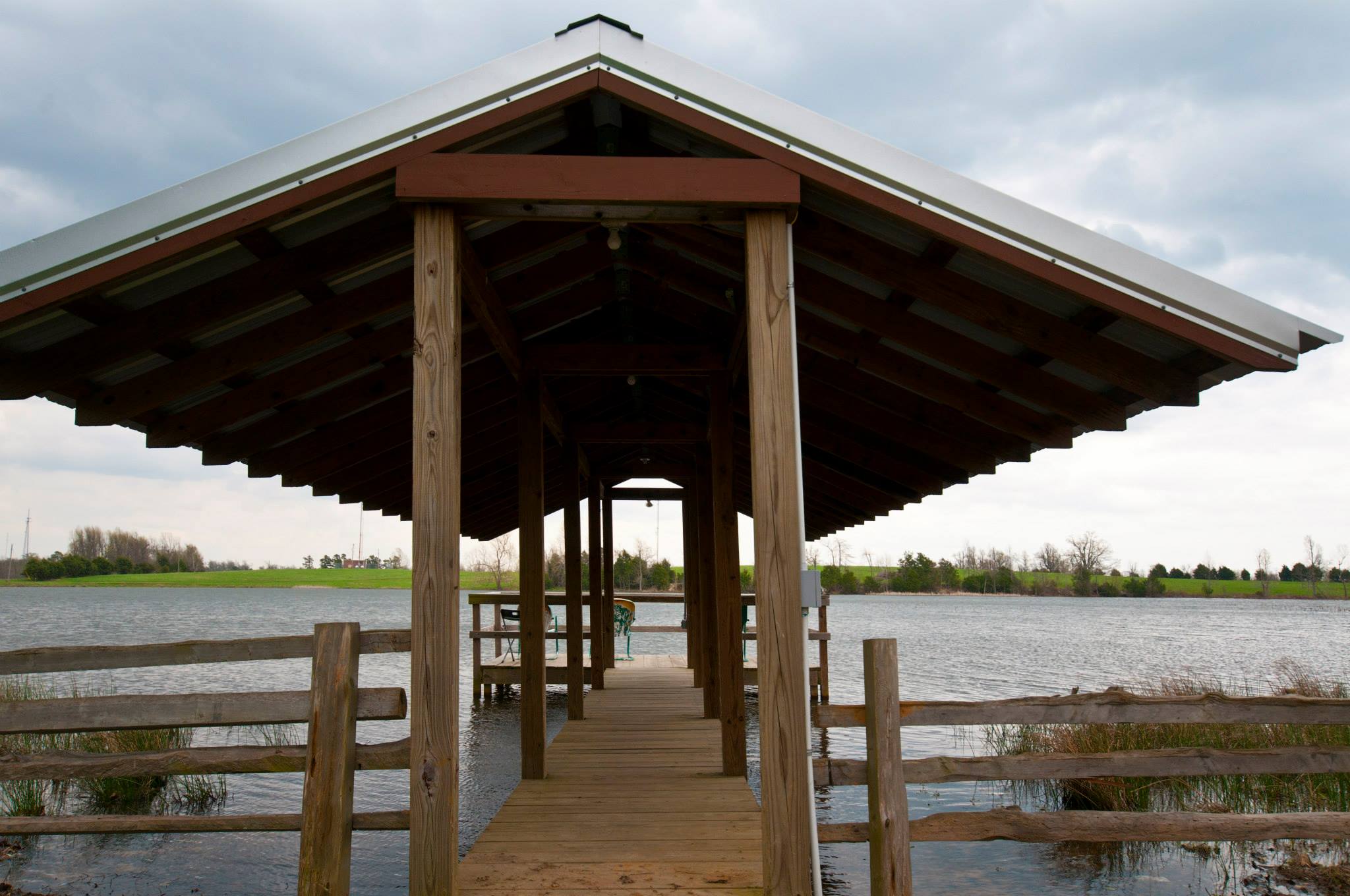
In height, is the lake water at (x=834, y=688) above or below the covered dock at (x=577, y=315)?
below

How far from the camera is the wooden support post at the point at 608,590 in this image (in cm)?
1251

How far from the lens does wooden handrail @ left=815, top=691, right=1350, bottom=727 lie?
401 centimetres

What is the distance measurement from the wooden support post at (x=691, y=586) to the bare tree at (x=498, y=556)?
2239 cm

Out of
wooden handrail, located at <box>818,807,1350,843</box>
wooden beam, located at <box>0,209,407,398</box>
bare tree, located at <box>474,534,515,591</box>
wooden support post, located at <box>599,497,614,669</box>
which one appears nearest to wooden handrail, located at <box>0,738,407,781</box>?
wooden beam, located at <box>0,209,407,398</box>

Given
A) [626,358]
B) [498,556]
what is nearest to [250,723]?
[626,358]

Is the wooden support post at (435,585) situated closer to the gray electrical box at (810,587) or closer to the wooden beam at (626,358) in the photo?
the gray electrical box at (810,587)

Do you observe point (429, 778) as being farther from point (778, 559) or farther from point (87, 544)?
point (87, 544)

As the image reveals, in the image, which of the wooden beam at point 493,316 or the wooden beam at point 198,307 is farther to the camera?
the wooden beam at point 493,316

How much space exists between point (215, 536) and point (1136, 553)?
82495 mm

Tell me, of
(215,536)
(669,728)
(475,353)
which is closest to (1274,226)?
(669,728)

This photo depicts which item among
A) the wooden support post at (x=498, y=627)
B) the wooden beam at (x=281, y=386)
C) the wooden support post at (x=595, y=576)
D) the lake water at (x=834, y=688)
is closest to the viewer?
the wooden beam at (x=281, y=386)

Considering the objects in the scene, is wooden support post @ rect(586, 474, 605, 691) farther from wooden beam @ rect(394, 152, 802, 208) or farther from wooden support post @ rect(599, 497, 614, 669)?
wooden beam @ rect(394, 152, 802, 208)

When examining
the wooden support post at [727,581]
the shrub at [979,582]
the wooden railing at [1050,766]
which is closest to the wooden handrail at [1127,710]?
the wooden railing at [1050,766]

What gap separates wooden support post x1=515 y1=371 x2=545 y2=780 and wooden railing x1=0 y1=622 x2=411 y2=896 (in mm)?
2210
